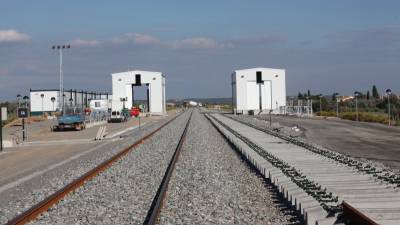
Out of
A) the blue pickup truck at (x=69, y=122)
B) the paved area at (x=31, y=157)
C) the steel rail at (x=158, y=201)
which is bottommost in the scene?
the paved area at (x=31, y=157)

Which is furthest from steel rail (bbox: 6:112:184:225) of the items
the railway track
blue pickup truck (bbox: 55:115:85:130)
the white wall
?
the white wall

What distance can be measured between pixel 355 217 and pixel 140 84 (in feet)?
308

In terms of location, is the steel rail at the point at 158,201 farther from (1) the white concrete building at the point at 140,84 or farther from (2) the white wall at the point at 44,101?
(1) the white concrete building at the point at 140,84

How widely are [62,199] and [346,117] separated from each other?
171 feet

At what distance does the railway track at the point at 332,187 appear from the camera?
29.0 ft

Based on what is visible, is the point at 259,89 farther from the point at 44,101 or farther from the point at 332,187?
the point at 332,187

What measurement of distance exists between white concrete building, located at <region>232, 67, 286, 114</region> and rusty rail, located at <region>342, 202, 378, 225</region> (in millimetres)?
83239

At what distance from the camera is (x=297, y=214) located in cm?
1009

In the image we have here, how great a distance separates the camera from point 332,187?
1210 cm

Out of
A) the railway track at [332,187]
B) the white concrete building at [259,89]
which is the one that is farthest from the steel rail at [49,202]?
the white concrete building at [259,89]

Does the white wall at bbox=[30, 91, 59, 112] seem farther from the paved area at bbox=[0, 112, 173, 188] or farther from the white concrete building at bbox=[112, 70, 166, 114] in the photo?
the paved area at bbox=[0, 112, 173, 188]

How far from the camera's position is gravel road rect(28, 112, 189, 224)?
10.3m

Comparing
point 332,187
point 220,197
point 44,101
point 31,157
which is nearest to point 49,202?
point 220,197

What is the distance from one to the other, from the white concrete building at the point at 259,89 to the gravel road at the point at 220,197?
2883 inches
